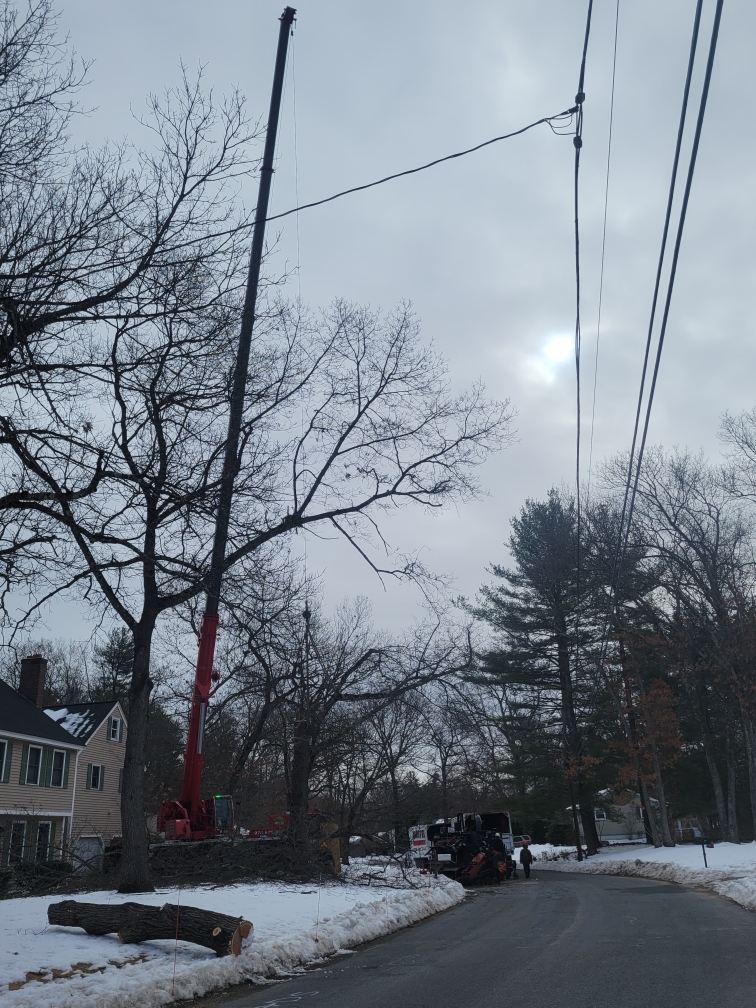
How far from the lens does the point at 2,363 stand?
26.8 ft

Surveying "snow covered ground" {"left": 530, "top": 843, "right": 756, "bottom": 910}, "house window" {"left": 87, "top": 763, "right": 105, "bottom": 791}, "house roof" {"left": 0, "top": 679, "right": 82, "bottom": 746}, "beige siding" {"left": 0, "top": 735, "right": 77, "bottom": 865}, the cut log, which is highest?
"house roof" {"left": 0, "top": 679, "right": 82, "bottom": 746}

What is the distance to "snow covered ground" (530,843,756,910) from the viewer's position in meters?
17.5

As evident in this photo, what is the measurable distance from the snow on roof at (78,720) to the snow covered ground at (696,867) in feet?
71.4

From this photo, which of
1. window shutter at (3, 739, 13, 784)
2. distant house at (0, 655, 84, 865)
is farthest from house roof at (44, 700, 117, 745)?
window shutter at (3, 739, 13, 784)

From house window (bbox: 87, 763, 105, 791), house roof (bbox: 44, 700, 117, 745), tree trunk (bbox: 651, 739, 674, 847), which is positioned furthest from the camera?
house roof (bbox: 44, 700, 117, 745)

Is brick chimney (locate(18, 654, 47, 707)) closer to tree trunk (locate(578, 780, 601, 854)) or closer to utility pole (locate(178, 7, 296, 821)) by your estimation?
utility pole (locate(178, 7, 296, 821))

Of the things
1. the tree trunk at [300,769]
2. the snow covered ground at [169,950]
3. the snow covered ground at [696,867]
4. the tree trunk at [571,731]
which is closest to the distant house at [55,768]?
the tree trunk at [300,769]

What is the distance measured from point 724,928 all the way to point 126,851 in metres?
9.57

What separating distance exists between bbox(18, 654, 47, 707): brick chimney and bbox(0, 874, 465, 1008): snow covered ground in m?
22.8

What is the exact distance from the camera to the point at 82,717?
37375mm

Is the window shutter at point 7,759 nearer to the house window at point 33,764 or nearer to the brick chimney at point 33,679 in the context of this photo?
the house window at point 33,764

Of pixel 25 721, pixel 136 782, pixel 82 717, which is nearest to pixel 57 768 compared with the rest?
pixel 25 721

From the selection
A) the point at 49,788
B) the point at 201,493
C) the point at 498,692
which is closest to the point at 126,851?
the point at 201,493

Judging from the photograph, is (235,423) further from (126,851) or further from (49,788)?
(49,788)
